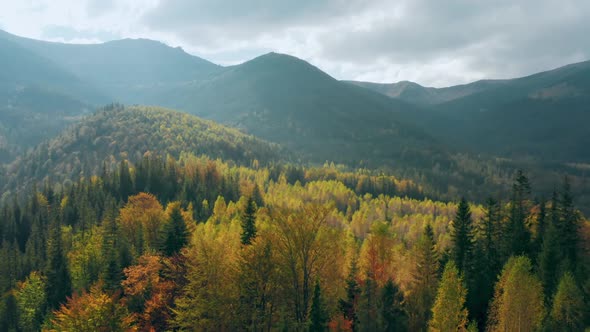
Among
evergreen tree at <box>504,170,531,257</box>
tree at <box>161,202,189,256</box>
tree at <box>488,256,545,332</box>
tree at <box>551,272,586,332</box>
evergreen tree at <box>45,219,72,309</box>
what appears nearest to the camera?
tree at <box>551,272,586,332</box>

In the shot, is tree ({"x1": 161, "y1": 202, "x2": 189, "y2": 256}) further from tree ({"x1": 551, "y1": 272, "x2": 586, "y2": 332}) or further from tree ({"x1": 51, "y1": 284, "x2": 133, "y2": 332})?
tree ({"x1": 551, "y1": 272, "x2": 586, "y2": 332})

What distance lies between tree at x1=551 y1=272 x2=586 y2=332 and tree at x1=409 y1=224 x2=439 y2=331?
572 inches

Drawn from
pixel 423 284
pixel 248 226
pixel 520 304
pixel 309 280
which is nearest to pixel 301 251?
pixel 309 280

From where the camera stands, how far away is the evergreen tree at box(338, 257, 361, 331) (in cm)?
5650

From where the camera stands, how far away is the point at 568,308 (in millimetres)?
49688

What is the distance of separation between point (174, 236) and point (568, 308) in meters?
54.2

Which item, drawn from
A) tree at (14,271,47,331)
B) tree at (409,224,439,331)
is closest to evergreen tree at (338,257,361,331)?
tree at (409,224,439,331)

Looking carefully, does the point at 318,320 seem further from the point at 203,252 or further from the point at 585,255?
the point at 585,255

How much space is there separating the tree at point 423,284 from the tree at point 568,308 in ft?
47.6

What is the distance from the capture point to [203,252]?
49531mm

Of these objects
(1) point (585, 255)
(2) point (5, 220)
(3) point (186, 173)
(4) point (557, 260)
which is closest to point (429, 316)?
(4) point (557, 260)

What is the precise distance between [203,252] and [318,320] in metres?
15.6

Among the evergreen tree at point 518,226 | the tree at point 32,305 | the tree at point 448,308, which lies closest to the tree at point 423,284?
the tree at point 448,308

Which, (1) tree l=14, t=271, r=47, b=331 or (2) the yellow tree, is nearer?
(2) the yellow tree
